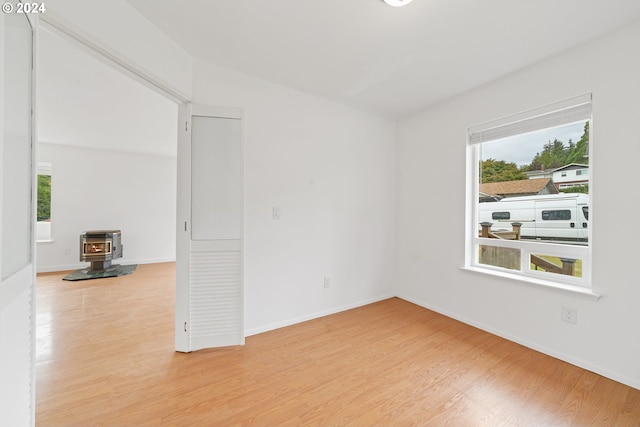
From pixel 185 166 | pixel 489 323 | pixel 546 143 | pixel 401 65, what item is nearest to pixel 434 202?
pixel 546 143

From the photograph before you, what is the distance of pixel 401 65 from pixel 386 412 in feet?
9.02

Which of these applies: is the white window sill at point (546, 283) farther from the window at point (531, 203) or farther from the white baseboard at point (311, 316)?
the white baseboard at point (311, 316)

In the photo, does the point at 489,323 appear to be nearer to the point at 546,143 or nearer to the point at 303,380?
the point at 546,143

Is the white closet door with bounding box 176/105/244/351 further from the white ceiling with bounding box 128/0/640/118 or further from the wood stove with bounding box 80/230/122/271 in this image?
the wood stove with bounding box 80/230/122/271

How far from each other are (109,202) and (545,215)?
7.58m

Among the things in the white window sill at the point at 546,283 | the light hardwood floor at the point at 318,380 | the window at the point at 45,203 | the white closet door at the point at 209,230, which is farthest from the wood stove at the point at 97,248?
the white window sill at the point at 546,283

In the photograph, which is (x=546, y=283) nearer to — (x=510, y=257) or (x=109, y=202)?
(x=510, y=257)

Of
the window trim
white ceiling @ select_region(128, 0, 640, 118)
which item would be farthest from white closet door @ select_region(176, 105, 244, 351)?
the window trim

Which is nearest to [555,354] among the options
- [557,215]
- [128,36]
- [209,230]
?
[557,215]

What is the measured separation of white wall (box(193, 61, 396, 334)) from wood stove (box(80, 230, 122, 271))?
4389 millimetres

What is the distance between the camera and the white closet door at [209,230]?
2.15 metres

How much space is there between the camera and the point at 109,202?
217 inches

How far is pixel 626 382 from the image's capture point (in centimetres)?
175

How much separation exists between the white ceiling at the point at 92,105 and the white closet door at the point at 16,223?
540 mm
